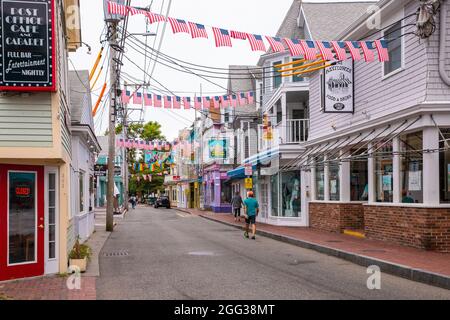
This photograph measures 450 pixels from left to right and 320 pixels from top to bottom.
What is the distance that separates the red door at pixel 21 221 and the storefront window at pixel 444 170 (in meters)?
9.65

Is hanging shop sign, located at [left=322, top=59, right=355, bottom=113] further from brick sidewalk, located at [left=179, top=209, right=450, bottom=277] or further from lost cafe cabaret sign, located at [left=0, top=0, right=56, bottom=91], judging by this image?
lost cafe cabaret sign, located at [left=0, top=0, right=56, bottom=91]

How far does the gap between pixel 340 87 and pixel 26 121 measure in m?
11.5

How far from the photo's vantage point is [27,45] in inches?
395

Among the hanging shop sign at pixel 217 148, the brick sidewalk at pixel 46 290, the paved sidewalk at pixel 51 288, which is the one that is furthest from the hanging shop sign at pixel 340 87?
the hanging shop sign at pixel 217 148

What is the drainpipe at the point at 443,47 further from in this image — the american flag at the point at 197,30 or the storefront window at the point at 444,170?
the american flag at the point at 197,30

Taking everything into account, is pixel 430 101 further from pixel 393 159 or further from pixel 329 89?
pixel 329 89

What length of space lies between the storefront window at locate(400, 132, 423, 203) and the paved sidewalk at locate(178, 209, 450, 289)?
1.43 meters

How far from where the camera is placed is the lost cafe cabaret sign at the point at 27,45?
9.93 meters

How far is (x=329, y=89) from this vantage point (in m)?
18.6

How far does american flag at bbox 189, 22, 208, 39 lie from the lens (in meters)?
12.6

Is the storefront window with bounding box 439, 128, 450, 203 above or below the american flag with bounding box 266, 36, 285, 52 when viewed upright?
below

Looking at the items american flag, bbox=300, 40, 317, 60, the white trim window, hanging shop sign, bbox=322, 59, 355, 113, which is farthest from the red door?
hanging shop sign, bbox=322, 59, 355, 113

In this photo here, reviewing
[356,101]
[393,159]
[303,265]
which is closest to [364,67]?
[356,101]

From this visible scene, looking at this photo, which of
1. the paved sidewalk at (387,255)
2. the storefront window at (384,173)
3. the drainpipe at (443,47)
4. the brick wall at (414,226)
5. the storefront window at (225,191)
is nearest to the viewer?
the paved sidewalk at (387,255)
